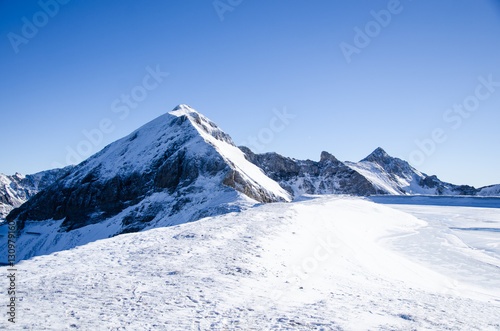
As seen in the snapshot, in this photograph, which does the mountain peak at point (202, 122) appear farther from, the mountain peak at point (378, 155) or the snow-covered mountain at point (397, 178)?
the mountain peak at point (378, 155)

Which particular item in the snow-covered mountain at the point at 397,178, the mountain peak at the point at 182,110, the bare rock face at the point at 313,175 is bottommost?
the snow-covered mountain at the point at 397,178

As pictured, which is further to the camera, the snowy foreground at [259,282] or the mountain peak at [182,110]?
the mountain peak at [182,110]

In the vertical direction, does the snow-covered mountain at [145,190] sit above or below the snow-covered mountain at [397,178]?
above

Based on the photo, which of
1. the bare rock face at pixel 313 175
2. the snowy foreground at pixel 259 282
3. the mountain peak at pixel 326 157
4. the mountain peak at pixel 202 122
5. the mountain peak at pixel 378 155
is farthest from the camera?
the mountain peak at pixel 378 155

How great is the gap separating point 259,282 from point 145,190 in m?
58.9

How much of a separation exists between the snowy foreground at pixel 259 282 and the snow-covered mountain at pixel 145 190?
25379 mm

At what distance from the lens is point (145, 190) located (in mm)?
63062

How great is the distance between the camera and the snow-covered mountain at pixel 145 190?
169 ft

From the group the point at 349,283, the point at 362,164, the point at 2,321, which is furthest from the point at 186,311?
the point at 362,164

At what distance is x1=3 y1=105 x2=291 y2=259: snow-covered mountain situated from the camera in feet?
169

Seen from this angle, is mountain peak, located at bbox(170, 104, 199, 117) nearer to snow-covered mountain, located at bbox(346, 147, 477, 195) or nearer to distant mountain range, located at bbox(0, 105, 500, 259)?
distant mountain range, located at bbox(0, 105, 500, 259)

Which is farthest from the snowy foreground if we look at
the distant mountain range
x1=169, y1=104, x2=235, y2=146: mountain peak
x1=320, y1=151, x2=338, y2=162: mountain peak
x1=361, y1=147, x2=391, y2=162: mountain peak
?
x1=361, y1=147, x2=391, y2=162: mountain peak

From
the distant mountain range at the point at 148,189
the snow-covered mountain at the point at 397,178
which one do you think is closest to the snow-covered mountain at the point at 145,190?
the distant mountain range at the point at 148,189

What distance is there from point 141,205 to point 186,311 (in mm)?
55359
